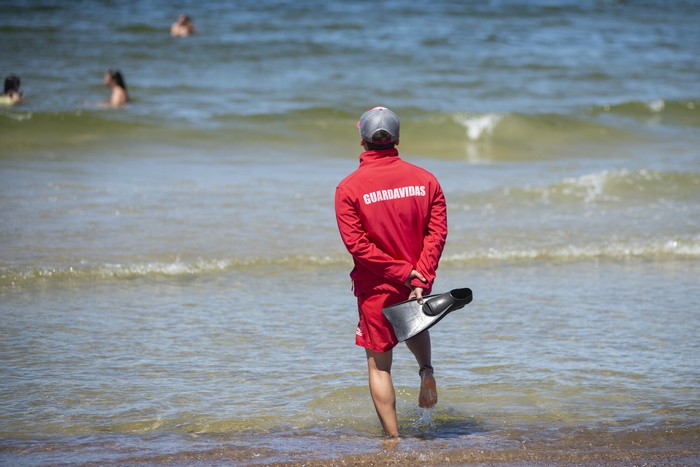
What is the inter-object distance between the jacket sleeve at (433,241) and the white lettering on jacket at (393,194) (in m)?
0.10

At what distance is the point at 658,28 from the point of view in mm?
30078

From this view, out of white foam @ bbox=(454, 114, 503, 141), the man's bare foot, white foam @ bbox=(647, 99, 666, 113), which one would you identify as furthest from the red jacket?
white foam @ bbox=(647, 99, 666, 113)

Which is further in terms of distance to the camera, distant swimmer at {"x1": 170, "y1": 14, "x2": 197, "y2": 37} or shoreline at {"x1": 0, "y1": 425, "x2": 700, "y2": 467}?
distant swimmer at {"x1": 170, "y1": 14, "x2": 197, "y2": 37}

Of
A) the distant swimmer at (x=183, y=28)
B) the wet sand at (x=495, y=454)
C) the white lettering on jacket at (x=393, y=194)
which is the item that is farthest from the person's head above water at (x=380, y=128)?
the distant swimmer at (x=183, y=28)

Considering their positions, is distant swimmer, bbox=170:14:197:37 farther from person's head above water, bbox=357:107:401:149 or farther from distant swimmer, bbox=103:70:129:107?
person's head above water, bbox=357:107:401:149

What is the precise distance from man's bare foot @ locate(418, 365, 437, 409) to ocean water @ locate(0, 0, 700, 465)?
211 millimetres

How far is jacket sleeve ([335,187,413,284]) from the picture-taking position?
14.0ft

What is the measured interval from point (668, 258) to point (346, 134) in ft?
27.2

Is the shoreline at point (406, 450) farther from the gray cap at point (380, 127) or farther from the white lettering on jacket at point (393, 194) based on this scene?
the gray cap at point (380, 127)

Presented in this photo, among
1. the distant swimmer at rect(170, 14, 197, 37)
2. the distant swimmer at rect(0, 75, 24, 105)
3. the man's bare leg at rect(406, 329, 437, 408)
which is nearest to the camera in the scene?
the man's bare leg at rect(406, 329, 437, 408)

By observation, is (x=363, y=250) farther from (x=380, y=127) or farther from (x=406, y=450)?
(x=406, y=450)

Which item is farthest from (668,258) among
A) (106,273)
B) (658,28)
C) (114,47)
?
(658,28)

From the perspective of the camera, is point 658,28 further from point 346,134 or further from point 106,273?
point 106,273

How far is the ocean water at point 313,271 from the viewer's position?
4824 millimetres
